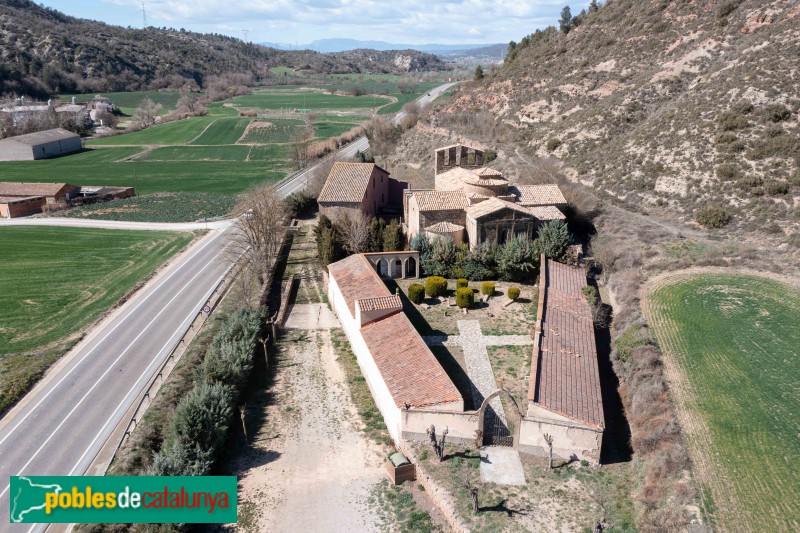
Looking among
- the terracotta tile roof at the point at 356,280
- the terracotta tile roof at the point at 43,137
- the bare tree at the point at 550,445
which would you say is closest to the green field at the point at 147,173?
the terracotta tile roof at the point at 43,137

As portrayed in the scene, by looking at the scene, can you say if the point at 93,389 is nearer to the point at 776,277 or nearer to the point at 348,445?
the point at 348,445

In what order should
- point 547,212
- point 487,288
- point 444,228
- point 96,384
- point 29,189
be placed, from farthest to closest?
1. point 29,189
2. point 547,212
3. point 444,228
4. point 487,288
5. point 96,384

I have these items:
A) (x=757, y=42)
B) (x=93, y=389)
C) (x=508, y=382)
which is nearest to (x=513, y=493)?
(x=508, y=382)

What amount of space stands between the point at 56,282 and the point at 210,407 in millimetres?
23886

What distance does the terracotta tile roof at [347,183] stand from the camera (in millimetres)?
43594

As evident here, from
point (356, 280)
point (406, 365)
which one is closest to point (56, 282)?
point (356, 280)

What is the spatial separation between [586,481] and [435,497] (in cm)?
562

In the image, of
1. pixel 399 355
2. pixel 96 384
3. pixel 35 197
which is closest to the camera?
pixel 399 355

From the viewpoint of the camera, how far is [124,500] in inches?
682

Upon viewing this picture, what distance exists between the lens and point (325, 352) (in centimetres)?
3017

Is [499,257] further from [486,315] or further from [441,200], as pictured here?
[441,200]

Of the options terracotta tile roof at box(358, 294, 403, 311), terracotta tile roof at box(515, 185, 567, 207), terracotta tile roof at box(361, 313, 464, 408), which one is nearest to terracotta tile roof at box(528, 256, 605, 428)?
terracotta tile roof at box(361, 313, 464, 408)

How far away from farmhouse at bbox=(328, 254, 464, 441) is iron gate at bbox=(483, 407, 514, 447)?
1.66 meters

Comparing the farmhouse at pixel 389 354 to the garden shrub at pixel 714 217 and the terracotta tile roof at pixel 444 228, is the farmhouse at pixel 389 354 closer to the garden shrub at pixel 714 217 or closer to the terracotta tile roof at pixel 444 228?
the terracotta tile roof at pixel 444 228
